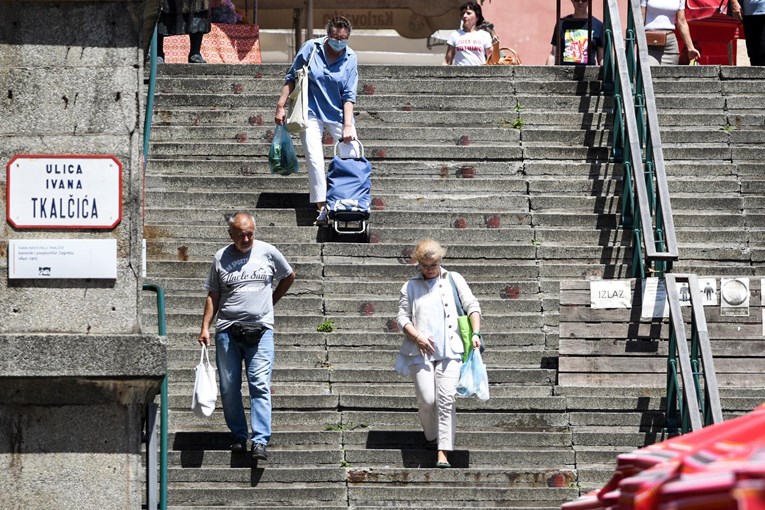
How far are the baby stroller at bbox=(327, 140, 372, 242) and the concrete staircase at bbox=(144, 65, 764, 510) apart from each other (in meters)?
0.18

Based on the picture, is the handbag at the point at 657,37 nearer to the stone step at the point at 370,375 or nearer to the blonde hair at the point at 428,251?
the stone step at the point at 370,375

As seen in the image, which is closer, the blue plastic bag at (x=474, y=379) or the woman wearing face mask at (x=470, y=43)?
the blue plastic bag at (x=474, y=379)

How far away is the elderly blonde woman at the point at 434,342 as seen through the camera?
11.3 m

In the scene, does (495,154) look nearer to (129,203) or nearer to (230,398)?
(230,398)

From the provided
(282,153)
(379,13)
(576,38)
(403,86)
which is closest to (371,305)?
(282,153)

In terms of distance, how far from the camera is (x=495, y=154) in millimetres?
14695

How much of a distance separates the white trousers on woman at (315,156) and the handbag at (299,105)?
113 millimetres

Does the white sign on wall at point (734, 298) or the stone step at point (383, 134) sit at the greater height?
the stone step at point (383, 134)

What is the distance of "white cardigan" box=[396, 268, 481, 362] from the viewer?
1142 centimetres

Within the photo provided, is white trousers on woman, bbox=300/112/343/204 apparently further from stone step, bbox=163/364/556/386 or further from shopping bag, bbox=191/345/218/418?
shopping bag, bbox=191/345/218/418

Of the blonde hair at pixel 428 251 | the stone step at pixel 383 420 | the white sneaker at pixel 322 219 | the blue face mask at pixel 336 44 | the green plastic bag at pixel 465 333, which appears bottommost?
the stone step at pixel 383 420

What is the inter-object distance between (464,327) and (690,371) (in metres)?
1.36

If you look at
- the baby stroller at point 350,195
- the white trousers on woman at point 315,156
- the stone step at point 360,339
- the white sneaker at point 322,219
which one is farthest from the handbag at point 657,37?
the stone step at point 360,339

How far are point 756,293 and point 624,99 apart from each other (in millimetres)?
2514
